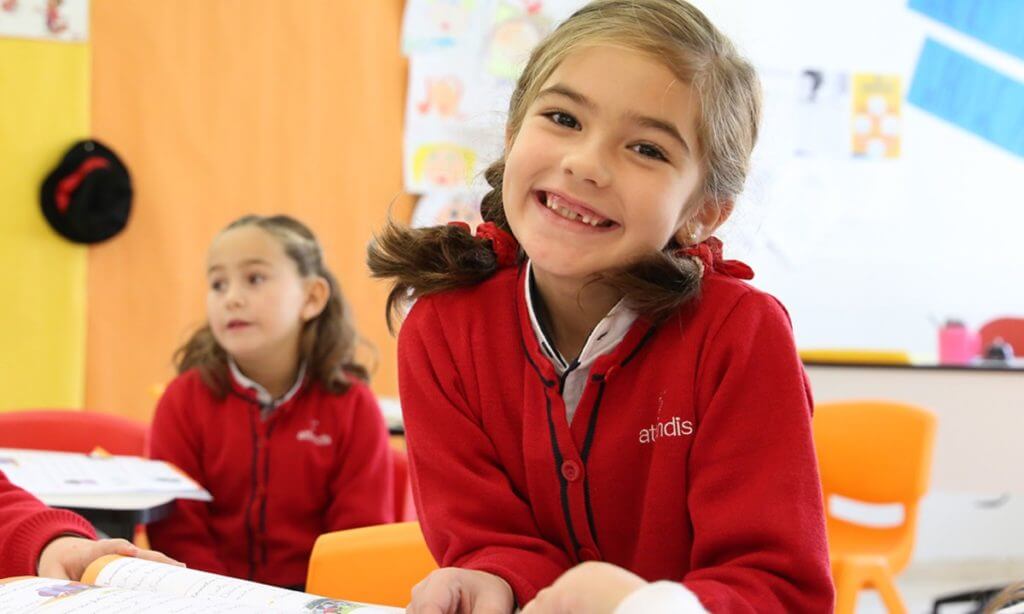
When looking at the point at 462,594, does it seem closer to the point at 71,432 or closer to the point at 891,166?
the point at 71,432

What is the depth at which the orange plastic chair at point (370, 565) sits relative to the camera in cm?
127

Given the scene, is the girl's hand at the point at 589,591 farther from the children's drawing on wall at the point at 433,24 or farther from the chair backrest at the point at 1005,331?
the chair backrest at the point at 1005,331

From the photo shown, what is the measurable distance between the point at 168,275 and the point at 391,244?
97.2 inches

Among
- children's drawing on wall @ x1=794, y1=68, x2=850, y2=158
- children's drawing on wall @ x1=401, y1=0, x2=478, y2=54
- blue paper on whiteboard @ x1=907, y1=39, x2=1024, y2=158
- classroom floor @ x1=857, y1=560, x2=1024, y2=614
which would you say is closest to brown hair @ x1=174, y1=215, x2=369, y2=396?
children's drawing on wall @ x1=401, y1=0, x2=478, y2=54

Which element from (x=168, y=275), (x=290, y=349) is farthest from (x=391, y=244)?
(x=168, y=275)

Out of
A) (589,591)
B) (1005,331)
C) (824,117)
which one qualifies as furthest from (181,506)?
(1005,331)

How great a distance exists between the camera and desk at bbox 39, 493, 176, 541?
154cm

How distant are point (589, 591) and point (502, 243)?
0.60 meters

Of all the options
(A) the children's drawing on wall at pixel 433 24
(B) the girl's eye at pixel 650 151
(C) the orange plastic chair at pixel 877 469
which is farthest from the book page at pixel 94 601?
(A) the children's drawing on wall at pixel 433 24

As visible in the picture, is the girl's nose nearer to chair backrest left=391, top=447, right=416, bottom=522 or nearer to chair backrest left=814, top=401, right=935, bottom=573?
chair backrest left=391, top=447, right=416, bottom=522

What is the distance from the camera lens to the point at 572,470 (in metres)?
1.10

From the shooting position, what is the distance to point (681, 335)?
1100mm

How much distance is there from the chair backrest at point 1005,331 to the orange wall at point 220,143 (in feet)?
6.94

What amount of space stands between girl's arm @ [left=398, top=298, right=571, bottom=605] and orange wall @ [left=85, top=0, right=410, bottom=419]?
2513 mm
